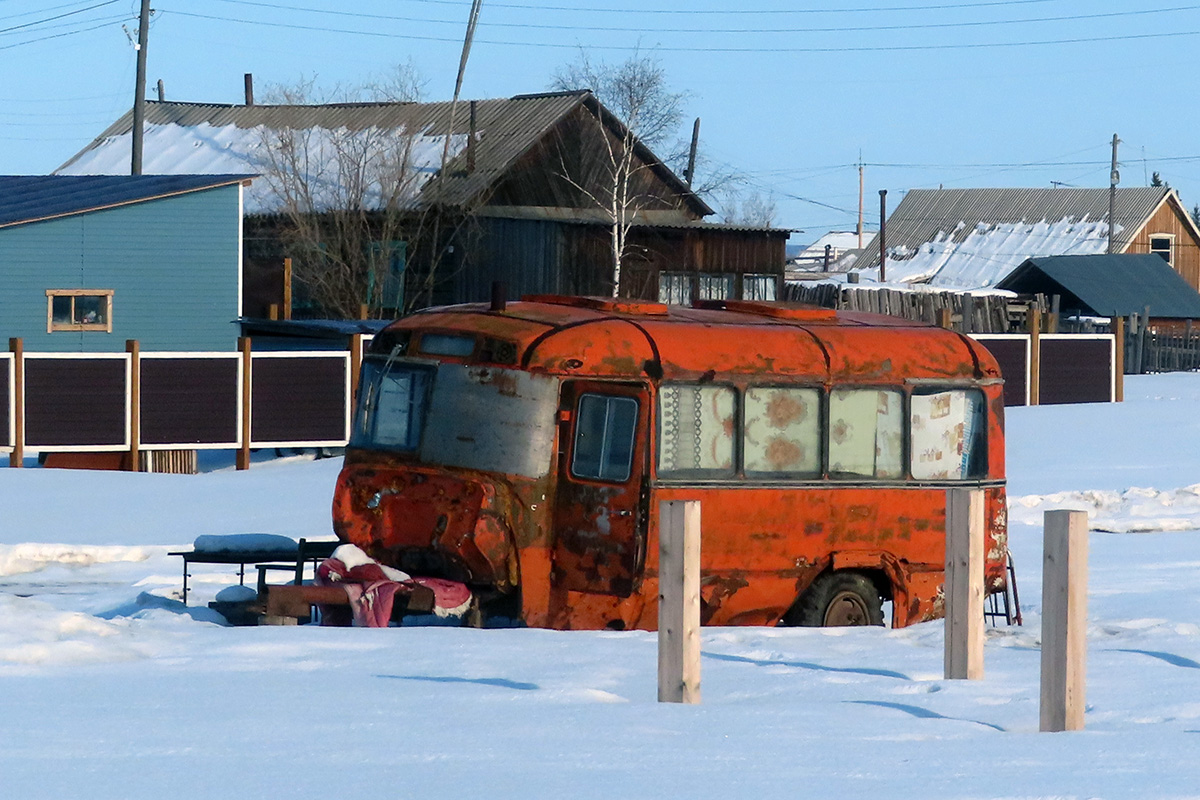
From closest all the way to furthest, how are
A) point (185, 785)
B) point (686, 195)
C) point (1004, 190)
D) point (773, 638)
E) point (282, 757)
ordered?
point (185, 785), point (282, 757), point (773, 638), point (686, 195), point (1004, 190)

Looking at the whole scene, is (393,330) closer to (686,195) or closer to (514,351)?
(514,351)

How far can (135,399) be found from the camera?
25.3 m

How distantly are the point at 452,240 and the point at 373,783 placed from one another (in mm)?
39850

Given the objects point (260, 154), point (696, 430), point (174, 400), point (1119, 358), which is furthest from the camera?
point (260, 154)

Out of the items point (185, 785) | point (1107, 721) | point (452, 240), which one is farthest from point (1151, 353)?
point (185, 785)

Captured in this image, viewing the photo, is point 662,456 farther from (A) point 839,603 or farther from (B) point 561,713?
(B) point 561,713

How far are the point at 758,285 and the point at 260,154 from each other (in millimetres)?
15036

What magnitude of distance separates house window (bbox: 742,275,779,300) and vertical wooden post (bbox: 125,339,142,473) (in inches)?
894

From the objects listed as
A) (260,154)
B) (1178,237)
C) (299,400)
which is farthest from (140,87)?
(1178,237)

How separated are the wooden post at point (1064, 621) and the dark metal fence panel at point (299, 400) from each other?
64.3 feet

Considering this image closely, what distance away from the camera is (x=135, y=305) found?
1307 inches

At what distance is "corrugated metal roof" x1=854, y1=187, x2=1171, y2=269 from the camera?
74.8 m

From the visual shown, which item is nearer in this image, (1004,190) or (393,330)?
(393,330)

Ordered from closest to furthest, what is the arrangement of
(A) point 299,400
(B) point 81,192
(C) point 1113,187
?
(A) point 299,400, (B) point 81,192, (C) point 1113,187
